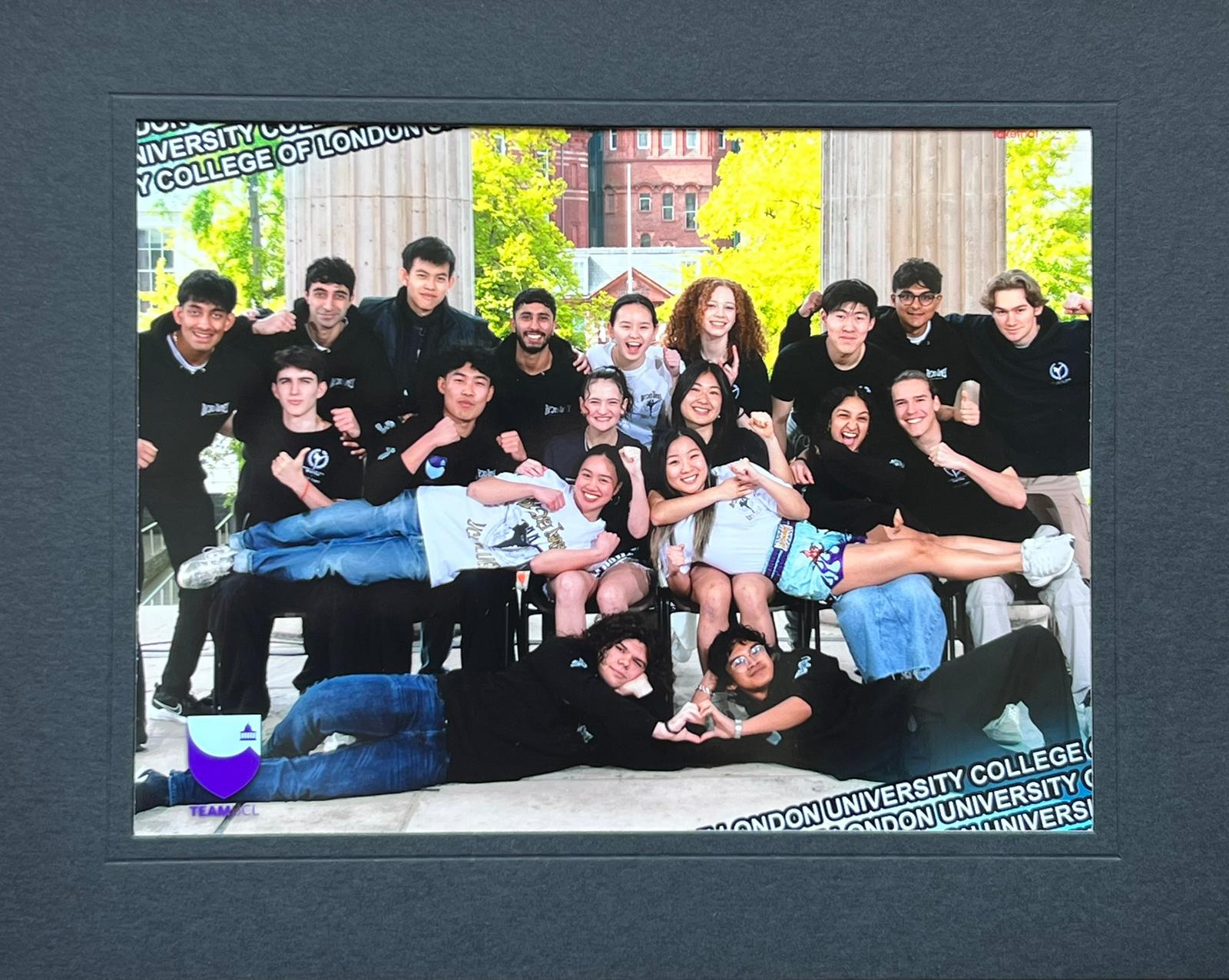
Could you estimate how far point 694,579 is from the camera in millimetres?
4082

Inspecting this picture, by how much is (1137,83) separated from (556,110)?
170 centimetres

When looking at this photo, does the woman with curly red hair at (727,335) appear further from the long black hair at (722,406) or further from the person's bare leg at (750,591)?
the person's bare leg at (750,591)

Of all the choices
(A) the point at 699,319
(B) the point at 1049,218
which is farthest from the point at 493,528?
(B) the point at 1049,218

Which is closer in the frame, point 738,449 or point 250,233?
point 250,233

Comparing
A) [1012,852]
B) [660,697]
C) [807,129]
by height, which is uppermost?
[807,129]

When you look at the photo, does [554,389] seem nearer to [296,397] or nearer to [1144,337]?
[296,397]

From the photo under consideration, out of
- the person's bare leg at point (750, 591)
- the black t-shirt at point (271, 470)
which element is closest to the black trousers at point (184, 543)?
the black t-shirt at point (271, 470)

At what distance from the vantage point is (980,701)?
4074 mm

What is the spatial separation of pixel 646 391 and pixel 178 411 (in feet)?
4.53

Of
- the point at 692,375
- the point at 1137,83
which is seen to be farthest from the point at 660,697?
the point at 1137,83

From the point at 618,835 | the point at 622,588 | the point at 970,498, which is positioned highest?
the point at 970,498

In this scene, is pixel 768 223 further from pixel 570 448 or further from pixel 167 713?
pixel 167 713

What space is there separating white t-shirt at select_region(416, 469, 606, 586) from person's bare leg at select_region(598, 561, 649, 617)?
0.39 feet

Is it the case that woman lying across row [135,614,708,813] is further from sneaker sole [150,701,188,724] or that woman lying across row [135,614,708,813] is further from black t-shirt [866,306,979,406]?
black t-shirt [866,306,979,406]
